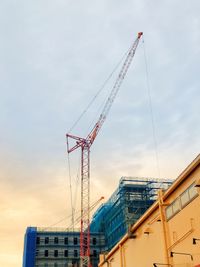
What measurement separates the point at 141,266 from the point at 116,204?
87735 millimetres

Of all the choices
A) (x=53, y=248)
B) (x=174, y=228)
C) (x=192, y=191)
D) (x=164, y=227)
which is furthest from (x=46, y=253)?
(x=192, y=191)

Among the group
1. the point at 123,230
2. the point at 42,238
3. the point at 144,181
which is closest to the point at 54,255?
the point at 42,238

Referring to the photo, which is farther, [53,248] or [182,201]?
[53,248]

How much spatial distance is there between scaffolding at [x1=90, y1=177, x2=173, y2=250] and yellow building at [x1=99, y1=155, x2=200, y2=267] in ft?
250

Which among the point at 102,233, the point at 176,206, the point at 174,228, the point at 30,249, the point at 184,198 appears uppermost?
the point at 102,233

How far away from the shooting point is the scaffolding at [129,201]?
11212 cm

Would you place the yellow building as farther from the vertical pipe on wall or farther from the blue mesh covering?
the blue mesh covering

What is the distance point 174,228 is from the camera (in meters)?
26.4

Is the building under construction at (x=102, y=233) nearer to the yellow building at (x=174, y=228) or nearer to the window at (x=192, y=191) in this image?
the yellow building at (x=174, y=228)

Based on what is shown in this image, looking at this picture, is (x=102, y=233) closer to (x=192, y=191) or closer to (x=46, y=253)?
(x=46, y=253)

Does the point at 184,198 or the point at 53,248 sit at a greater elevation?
the point at 53,248

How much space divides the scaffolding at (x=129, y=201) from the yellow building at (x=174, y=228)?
76.2 metres

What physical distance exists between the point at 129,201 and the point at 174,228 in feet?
290

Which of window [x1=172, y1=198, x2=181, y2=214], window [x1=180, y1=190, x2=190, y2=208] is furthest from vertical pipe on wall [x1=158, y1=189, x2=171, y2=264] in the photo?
window [x1=180, y1=190, x2=190, y2=208]
